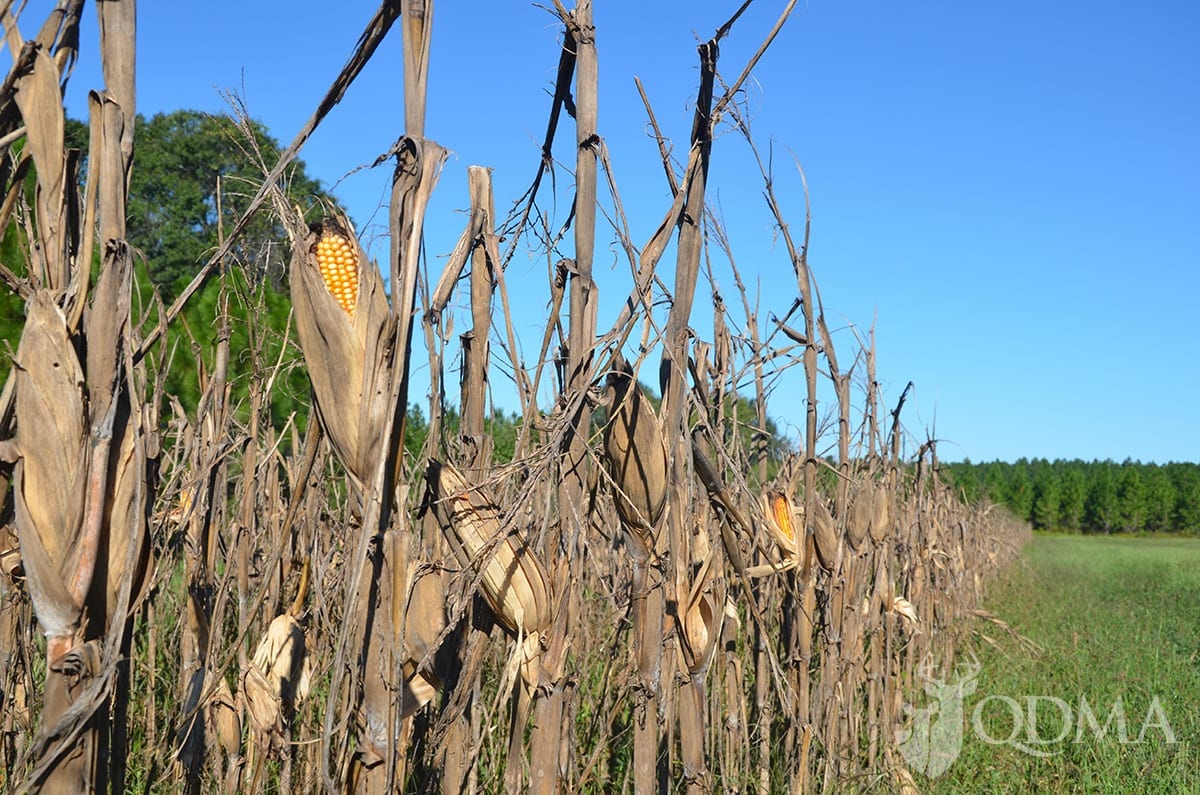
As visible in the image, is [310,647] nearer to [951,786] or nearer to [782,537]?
[782,537]

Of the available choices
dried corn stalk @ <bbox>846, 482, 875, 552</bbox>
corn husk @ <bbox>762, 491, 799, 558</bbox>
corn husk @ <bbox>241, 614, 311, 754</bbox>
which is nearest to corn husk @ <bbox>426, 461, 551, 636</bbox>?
corn husk @ <bbox>241, 614, 311, 754</bbox>

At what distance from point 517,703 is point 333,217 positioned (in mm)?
904

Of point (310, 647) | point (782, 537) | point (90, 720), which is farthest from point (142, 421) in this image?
point (782, 537)

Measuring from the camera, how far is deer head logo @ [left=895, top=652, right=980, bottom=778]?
14.0ft

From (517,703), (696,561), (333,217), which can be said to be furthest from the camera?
(696,561)

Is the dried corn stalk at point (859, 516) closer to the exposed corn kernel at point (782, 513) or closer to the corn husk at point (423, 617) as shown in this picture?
the exposed corn kernel at point (782, 513)

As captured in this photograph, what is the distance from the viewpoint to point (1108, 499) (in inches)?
2030

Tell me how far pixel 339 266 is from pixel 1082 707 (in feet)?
17.7

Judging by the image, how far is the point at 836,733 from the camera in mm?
3549

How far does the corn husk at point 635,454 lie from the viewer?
5.68 ft

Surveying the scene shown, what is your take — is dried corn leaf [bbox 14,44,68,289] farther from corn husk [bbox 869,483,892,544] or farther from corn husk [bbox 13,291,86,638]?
corn husk [bbox 869,483,892,544]

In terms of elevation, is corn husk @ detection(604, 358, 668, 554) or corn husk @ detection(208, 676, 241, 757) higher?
corn husk @ detection(604, 358, 668, 554)

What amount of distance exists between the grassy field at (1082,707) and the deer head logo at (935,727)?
0.20 ft

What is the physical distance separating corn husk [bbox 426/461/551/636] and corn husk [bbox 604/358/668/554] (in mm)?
245
